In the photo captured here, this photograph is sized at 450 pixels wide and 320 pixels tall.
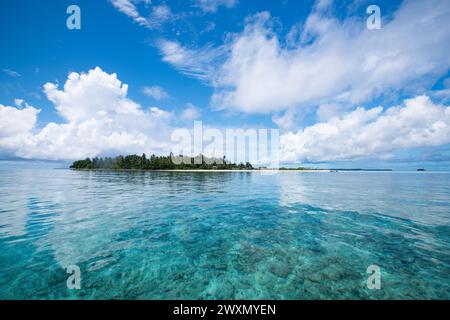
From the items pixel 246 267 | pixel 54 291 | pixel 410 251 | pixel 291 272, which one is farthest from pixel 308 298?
pixel 54 291

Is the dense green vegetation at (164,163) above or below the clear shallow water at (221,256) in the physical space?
above

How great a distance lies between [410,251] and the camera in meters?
9.16

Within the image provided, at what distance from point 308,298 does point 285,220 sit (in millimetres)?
8665

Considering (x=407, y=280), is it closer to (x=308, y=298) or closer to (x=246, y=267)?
(x=308, y=298)

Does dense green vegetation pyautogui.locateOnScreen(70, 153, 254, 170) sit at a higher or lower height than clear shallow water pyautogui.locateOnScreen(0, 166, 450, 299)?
higher

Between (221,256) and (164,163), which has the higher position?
(164,163)

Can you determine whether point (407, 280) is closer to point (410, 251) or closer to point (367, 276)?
point (367, 276)

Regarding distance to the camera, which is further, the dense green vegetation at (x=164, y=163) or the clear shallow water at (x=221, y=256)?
the dense green vegetation at (x=164, y=163)

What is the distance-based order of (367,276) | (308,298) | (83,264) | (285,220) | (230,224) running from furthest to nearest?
(285,220) → (230,224) → (83,264) → (367,276) → (308,298)

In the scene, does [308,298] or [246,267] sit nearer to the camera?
[308,298]

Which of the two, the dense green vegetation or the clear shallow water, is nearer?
the clear shallow water

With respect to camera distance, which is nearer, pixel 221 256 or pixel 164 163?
pixel 221 256

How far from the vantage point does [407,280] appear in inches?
267

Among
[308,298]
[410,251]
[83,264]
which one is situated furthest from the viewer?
[410,251]
